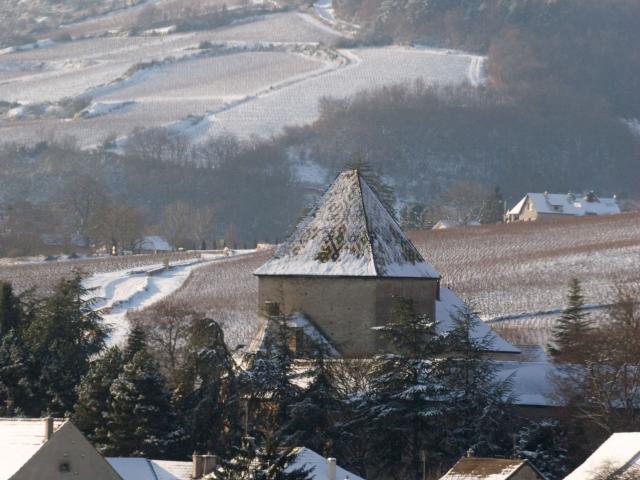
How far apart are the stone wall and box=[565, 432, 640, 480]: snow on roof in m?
15.4

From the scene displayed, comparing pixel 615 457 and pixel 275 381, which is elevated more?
pixel 615 457

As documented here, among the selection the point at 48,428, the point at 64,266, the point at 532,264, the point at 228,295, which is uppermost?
the point at 48,428

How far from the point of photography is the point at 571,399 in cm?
5131

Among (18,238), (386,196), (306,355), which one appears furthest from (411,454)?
(18,238)

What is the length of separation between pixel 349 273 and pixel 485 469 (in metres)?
16.8

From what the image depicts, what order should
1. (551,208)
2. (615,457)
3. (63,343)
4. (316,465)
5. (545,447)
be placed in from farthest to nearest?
(551,208), (63,343), (545,447), (316,465), (615,457)

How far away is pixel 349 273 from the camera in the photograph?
5609 centimetres

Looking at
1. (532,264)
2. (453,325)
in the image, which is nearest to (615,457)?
(453,325)

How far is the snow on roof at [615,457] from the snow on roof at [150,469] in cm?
760

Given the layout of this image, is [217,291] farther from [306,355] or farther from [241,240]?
[241,240]

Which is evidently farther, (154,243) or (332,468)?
(154,243)

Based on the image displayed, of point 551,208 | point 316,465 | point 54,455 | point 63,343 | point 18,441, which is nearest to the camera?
point 54,455

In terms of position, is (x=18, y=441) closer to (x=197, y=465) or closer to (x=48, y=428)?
(x=48, y=428)

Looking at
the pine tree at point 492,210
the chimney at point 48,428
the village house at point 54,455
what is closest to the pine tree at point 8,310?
the village house at point 54,455
